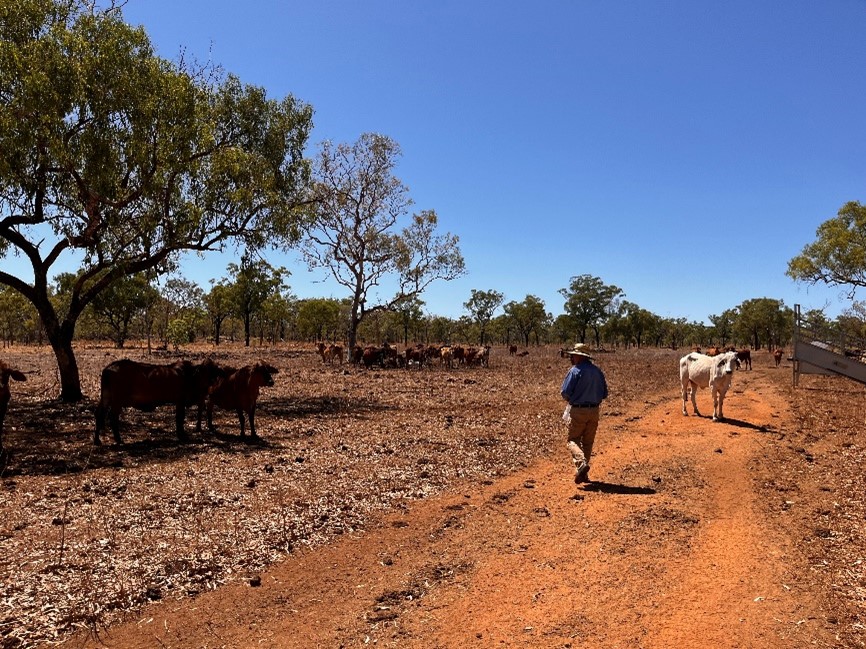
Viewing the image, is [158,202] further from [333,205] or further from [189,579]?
[333,205]

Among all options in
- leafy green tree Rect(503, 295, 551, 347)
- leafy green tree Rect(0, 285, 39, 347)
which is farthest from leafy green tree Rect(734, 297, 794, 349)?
leafy green tree Rect(0, 285, 39, 347)

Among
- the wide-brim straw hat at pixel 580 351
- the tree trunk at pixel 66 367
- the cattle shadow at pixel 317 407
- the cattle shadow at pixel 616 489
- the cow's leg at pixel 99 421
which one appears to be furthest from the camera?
the cattle shadow at pixel 317 407

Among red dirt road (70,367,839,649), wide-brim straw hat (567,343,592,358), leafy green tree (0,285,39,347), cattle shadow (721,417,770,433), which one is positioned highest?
leafy green tree (0,285,39,347)

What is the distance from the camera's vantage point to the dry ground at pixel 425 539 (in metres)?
4.70

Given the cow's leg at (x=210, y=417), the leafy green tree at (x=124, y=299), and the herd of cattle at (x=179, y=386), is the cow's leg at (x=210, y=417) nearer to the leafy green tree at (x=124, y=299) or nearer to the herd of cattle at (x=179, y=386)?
the herd of cattle at (x=179, y=386)

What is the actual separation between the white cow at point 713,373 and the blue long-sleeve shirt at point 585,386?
7070 millimetres

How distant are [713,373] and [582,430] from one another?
7291 millimetres

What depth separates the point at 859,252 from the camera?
29875 mm

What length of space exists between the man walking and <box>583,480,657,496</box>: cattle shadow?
20 centimetres

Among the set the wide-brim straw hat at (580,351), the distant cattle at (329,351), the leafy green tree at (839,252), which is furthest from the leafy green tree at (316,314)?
the wide-brim straw hat at (580,351)

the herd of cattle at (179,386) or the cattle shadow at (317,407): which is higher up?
the herd of cattle at (179,386)

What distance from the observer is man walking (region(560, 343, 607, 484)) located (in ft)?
28.6

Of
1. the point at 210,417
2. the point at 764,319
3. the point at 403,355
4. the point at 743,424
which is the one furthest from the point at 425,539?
the point at 764,319

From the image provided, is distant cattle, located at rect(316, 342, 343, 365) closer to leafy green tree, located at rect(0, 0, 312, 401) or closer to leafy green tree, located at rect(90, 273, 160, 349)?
leafy green tree, located at rect(0, 0, 312, 401)
